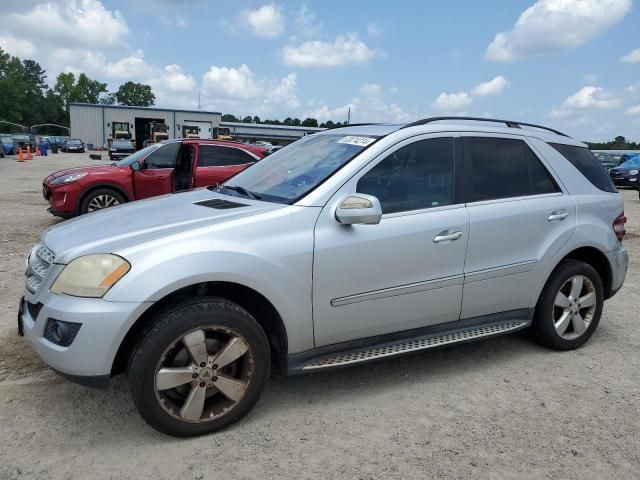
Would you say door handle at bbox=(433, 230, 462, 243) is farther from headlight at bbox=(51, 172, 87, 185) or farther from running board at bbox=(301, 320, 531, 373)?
headlight at bbox=(51, 172, 87, 185)

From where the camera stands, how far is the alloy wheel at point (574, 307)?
408cm

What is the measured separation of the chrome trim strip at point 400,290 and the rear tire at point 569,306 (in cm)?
96

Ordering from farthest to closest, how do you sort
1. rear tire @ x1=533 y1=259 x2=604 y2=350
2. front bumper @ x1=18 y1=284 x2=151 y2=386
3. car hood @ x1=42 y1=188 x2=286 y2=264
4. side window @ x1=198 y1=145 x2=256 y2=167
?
1. side window @ x1=198 y1=145 x2=256 y2=167
2. rear tire @ x1=533 y1=259 x2=604 y2=350
3. car hood @ x1=42 y1=188 x2=286 y2=264
4. front bumper @ x1=18 y1=284 x2=151 y2=386

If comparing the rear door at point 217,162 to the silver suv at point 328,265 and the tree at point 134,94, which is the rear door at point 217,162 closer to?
the silver suv at point 328,265

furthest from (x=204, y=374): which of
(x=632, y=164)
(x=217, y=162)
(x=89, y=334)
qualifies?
(x=632, y=164)

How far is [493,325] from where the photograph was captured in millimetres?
3766

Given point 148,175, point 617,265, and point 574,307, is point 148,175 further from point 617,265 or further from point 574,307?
point 617,265

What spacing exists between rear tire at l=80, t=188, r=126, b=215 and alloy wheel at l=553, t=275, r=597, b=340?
24.2 feet

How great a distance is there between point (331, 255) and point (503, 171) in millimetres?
1607

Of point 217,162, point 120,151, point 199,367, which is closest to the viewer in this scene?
point 199,367

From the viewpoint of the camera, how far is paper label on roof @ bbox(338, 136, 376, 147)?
3449 millimetres

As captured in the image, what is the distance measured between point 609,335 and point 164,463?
12.6 feet

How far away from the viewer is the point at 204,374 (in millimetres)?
2801

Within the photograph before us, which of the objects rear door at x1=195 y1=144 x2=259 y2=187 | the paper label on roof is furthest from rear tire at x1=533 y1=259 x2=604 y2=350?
rear door at x1=195 y1=144 x2=259 y2=187
